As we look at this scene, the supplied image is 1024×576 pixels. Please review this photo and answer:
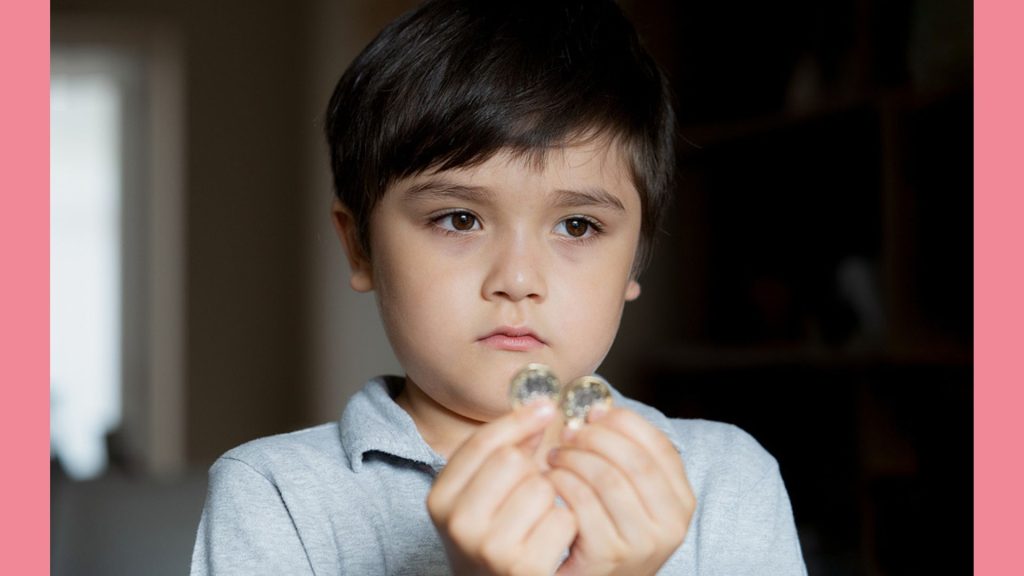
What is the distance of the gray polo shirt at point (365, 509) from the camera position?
85 centimetres

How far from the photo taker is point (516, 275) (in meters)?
0.79

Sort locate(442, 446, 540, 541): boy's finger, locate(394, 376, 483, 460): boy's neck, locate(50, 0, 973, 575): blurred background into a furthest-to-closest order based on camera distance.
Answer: locate(50, 0, 973, 575): blurred background, locate(394, 376, 483, 460): boy's neck, locate(442, 446, 540, 541): boy's finger

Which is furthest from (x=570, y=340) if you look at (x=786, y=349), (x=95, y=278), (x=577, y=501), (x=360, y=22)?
(x=95, y=278)

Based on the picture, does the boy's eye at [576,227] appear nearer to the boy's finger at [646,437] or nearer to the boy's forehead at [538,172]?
the boy's forehead at [538,172]

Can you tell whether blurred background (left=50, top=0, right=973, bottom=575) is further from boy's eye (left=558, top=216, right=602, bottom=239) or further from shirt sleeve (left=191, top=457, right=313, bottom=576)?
boy's eye (left=558, top=216, right=602, bottom=239)

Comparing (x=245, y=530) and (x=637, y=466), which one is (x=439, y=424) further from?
→ (x=637, y=466)

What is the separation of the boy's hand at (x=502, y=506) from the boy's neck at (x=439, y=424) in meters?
0.28

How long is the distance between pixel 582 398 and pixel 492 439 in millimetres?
60

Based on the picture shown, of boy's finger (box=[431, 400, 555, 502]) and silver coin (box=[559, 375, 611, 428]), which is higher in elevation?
silver coin (box=[559, 375, 611, 428])

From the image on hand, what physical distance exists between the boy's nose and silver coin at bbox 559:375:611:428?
0.52ft

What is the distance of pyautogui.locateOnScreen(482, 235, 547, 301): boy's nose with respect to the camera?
0.79m

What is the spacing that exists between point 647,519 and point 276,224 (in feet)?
12.1

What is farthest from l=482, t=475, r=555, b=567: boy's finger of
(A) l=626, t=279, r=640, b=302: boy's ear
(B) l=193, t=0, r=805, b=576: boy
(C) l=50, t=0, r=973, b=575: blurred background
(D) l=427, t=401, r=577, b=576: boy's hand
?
(C) l=50, t=0, r=973, b=575: blurred background

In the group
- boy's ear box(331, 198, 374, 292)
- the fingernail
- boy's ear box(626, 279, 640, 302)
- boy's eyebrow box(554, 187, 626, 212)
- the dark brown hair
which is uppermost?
the dark brown hair
